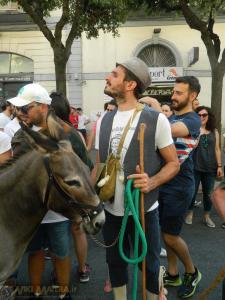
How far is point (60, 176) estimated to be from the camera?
7.48ft

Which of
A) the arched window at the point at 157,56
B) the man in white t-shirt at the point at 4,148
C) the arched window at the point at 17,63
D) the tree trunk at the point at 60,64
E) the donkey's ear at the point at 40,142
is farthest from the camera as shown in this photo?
the arched window at the point at 17,63

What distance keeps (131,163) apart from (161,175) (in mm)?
251

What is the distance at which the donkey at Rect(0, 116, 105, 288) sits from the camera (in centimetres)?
228

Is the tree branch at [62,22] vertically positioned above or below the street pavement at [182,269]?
above

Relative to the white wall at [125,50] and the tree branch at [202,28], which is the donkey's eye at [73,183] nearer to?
the tree branch at [202,28]

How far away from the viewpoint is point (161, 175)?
114 inches

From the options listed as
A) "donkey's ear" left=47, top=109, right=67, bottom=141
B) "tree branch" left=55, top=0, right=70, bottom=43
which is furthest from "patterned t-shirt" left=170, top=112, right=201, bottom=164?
"tree branch" left=55, top=0, right=70, bottom=43

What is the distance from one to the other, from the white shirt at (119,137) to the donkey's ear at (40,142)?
28.6 inches

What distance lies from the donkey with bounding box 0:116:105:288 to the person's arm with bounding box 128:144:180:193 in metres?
0.44

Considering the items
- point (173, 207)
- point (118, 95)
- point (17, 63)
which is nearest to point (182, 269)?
point (173, 207)

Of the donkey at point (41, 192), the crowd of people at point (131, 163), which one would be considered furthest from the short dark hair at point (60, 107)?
the donkey at point (41, 192)

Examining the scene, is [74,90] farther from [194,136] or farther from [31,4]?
[194,136]

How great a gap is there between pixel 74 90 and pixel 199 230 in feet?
43.3

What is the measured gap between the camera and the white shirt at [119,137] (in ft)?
9.43
